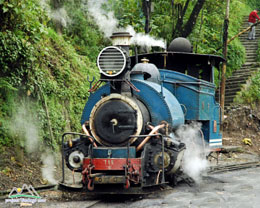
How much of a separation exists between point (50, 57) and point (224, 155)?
21.3ft

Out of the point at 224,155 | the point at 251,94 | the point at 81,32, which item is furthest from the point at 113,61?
the point at 251,94

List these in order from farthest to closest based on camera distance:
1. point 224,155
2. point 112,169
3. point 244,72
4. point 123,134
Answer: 1. point 244,72
2. point 224,155
3. point 123,134
4. point 112,169

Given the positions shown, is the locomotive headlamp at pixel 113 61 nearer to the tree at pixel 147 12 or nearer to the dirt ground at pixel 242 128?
the tree at pixel 147 12

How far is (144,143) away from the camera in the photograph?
23.6ft

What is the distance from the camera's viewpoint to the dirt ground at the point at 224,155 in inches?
315

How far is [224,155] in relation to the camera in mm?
14180

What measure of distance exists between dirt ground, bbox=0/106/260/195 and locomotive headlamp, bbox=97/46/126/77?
8.51 feet

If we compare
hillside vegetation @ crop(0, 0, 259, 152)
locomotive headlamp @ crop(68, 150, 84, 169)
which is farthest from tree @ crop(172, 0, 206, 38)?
locomotive headlamp @ crop(68, 150, 84, 169)

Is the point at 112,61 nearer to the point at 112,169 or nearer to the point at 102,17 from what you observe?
the point at 112,169

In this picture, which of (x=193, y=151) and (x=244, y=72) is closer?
(x=193, y=151)

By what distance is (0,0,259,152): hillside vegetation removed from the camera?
8695mm

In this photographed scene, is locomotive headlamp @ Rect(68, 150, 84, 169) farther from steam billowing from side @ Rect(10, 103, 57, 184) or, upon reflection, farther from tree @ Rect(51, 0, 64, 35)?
tree @ Rect(51, 0, 64, 35)

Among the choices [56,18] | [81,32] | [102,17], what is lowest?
[81,32]

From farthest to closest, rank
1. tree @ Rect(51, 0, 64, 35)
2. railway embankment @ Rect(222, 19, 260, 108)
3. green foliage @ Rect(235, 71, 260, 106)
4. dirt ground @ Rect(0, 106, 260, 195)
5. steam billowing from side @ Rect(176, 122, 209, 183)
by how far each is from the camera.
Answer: railway embankment @ Rect(222, 19, 260, 108) < green foliage @ Rect(235, 71, 260, 106) < tree @ Rect(51, 0, 64, 35) < steam billowing from side @ Rect(176, 122, 209, 183) < dirt ground @ Rect(0, 106, 260, 195)
